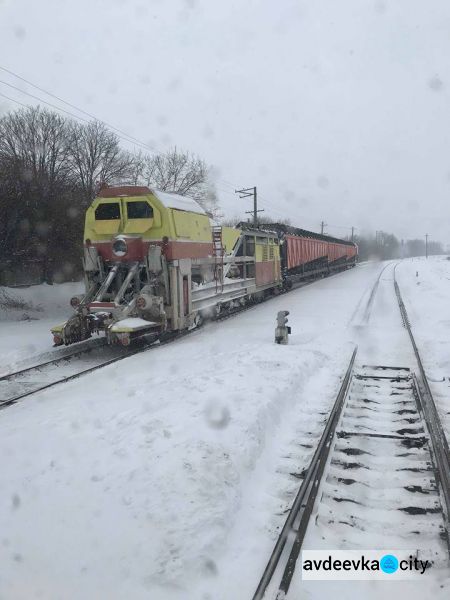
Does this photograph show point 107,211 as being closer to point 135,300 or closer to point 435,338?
point 135,300

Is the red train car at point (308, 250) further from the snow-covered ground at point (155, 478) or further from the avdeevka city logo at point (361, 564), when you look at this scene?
the avdeevka city logo at point (361, 564)

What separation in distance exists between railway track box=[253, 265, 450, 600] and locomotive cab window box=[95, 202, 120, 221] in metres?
7.14

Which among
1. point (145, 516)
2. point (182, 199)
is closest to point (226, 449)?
point (145, 516)

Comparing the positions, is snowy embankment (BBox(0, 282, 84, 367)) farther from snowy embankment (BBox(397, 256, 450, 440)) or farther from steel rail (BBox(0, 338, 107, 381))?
snowy embankment (BBox(397, 256, 450, 440))

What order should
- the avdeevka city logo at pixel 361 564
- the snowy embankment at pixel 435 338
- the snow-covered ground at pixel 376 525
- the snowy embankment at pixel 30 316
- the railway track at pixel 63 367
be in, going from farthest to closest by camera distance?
the snowy embankment at pixel 30 316 < the railway track at pixel 63 367 < the snowy embankment at pixel 435 338 < the avdeevka city logo at pixel 361 564 < the snow-covered ground at pixel 376 525

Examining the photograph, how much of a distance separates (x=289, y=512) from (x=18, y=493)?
2.33m

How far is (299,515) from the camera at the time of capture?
3.76 meters

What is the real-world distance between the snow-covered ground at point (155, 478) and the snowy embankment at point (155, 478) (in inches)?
0.5

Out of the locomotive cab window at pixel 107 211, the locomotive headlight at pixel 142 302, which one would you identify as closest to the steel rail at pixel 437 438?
the locomotive headlight at pixel 142 302

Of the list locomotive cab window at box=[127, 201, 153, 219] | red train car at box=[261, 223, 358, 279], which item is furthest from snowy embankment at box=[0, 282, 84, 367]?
red train car at box=[261, 223, 358, 279]

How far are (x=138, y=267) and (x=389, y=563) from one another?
28.3ft

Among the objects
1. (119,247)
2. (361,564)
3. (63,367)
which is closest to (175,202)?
(119,247)

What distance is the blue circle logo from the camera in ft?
10.5

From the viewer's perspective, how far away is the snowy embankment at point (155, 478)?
10.4 feet
